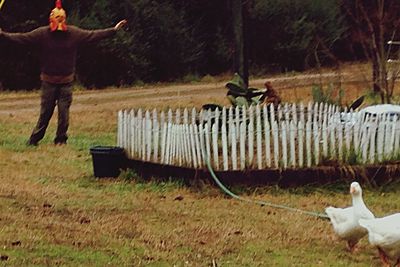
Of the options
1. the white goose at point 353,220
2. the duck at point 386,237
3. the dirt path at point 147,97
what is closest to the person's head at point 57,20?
the dirt path at point 147,97

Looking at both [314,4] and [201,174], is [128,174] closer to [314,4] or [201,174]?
[201,174]

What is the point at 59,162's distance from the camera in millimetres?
13078

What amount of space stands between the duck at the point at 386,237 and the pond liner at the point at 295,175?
348 centimetres

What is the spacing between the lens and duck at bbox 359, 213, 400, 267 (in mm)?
7289

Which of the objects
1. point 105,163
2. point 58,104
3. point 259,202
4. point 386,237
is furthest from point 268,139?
point 58,104

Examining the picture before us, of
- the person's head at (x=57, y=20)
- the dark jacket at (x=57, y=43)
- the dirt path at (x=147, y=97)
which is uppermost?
the person's head at (x=57, y=20)

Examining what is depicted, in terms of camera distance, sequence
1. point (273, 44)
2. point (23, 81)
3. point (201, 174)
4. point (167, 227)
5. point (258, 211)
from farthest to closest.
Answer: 1. point (273, 44)
2. point (23, 81)
3. point (201, 174)
4. point (258, 211)
5. point (167, 227)

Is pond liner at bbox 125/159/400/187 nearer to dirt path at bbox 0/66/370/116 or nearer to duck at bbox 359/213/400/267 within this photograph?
duck at bbox 359/213/400/267

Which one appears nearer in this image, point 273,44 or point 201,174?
point 201,174

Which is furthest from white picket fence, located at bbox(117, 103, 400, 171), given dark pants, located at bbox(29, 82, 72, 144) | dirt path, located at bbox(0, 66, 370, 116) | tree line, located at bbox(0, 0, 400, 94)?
tree line, located at bbox(0, 0, 400, 94)

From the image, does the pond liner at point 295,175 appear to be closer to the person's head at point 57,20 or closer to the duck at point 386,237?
the duck at point 386,237

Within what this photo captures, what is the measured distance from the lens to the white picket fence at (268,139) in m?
11.1

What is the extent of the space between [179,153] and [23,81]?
57.5ft

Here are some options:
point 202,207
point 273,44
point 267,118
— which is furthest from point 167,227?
point 273,44
